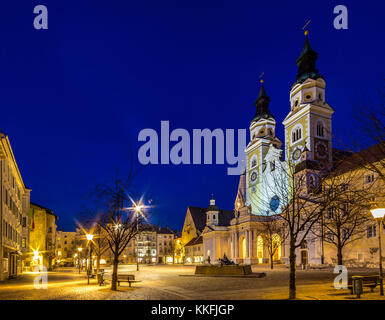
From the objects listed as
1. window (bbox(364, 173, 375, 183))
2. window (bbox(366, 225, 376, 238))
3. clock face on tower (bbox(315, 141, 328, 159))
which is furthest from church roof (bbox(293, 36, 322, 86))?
window (bbox(366, 225, 376, 238))

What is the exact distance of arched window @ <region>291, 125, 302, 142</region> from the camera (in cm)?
7969

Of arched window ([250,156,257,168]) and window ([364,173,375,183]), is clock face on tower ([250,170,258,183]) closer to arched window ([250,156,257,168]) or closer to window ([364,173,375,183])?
arched window ([250,156,257,168])

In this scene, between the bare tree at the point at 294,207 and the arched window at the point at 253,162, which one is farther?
the arched window at the point at 253,162

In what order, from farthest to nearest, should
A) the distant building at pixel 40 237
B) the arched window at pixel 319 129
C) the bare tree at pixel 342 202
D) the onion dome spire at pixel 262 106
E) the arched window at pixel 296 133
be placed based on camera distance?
the onion dome spire at pixel 262 106 < the arched window at pixel 296 133 < the arched window at pixel 319 129 < the distant building at pixel 40 237 < the bare tree at pixel 342 202

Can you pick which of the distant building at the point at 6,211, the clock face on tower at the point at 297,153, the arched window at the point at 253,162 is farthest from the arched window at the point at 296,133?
the distant building at the point at 6,211

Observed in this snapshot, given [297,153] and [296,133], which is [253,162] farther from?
[297,153]

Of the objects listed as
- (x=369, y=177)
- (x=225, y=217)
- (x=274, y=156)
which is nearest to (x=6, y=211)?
(x=369, y=177)

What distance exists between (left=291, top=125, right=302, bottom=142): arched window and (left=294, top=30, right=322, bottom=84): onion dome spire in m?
9.88

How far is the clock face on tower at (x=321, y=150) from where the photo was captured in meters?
76.5

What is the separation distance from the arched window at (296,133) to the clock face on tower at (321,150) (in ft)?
13.3

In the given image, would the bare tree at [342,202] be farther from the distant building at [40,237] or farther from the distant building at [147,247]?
the distant building at [147,247]

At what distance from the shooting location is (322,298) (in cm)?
1580

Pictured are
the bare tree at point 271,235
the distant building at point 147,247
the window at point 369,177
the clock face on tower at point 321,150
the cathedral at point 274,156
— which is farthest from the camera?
the distant building at point 147,247
